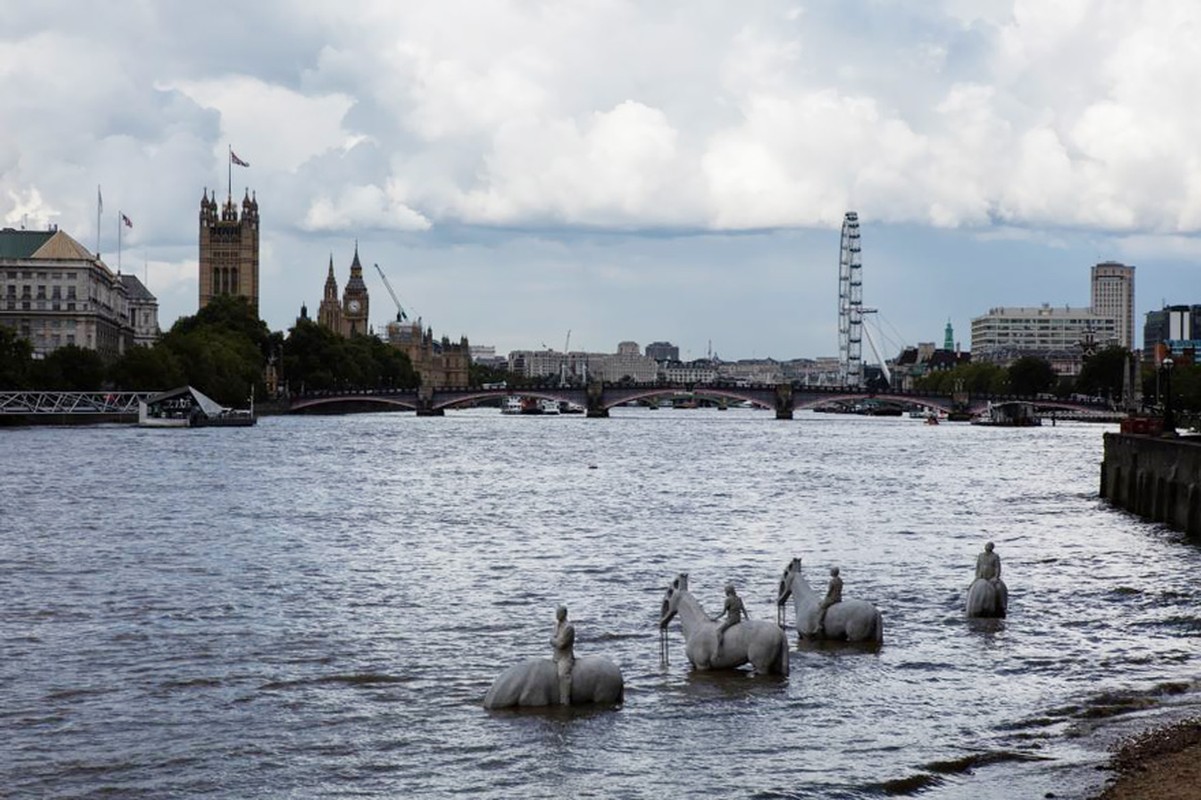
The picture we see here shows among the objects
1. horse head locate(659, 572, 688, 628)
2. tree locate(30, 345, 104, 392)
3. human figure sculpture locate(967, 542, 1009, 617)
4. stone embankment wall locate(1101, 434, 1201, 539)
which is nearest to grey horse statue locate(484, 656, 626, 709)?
horse head locate(659, 572, 688, 628)

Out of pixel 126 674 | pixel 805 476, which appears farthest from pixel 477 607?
pixel 805 476

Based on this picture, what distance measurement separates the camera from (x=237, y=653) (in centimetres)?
3088

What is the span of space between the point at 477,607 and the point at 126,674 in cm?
967

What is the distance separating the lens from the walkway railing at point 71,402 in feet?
495

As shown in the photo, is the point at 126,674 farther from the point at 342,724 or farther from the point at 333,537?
the point at 333,537

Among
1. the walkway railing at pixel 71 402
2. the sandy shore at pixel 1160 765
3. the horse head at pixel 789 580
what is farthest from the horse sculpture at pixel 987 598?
the walkway railing at pixel 71 402

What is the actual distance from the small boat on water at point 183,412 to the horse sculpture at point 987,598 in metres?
131

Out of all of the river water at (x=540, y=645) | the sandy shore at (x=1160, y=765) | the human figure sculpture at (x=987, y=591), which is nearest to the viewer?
the sandy shore at (x=1160, y=765)

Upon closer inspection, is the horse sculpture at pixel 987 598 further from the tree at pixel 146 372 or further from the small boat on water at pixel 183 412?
the tree at pixel 146 372

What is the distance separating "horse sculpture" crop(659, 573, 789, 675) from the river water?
1.03 feet

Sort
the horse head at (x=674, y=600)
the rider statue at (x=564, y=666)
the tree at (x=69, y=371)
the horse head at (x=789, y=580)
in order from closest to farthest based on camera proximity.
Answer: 1. the rider statue at (x=564, y=666)
2. the horse head at (x=674, y=600)
3. the horse head at (x=789, y=580)
4. the tree at (x=69, y=371)

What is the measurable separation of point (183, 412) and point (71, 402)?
9.53 m

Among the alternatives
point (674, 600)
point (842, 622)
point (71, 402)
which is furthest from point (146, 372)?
point (674, 600)

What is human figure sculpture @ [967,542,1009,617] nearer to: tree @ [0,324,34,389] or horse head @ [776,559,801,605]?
horse head @ [776,559,801,605]
